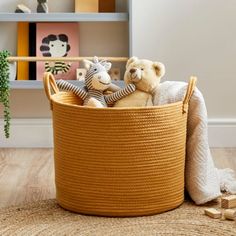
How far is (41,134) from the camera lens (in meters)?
3.18

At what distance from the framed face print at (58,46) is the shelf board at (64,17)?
0.34ft

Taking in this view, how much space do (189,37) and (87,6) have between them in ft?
1.61

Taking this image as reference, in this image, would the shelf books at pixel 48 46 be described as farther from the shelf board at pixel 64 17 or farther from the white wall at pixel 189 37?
the white wall at pixel 189 37

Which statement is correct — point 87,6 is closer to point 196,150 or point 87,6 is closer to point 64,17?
point 64,17

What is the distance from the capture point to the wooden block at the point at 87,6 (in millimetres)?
3014

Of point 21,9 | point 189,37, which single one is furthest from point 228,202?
point 21,9

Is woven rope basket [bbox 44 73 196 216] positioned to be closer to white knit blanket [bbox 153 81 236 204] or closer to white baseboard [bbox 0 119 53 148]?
white knit blanket [bbox 153 81 236 204]

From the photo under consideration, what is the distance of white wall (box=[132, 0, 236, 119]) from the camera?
3.10m

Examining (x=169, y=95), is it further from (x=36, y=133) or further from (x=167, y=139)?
(x=36, y=133)

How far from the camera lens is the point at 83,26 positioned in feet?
10.2

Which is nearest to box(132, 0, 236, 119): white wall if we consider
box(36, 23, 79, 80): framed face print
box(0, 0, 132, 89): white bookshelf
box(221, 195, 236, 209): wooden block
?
box(0, 0, 132, 89): white bookshelf

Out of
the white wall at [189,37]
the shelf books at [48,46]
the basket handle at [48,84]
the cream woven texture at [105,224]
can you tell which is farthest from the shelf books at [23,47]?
the cream woven texture at [105,224]

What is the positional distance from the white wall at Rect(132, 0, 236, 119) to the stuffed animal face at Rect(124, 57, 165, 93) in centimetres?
85

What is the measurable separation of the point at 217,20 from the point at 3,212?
58.5 inches
